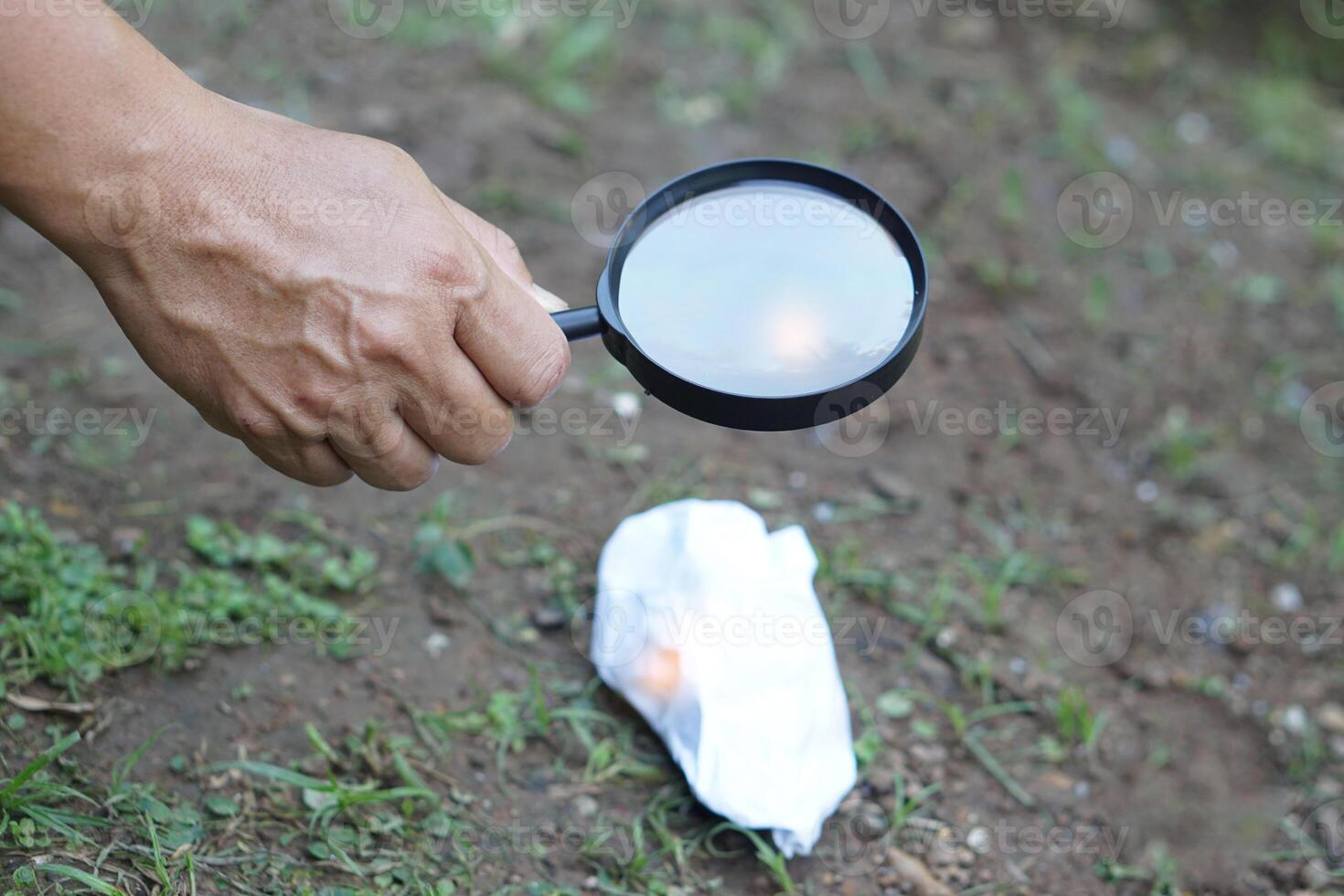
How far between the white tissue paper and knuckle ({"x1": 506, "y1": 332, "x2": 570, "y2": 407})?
0.61 meters

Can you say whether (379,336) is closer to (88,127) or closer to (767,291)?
(88,127)

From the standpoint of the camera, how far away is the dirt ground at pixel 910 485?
2.37 m

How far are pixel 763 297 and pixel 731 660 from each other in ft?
2.47

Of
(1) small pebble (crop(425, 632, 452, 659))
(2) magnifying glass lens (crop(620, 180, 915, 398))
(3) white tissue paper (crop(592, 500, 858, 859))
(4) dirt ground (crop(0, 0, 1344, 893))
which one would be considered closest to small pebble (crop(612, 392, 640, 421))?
(4) dirt ground (crop(0, 0, 1344, 893))

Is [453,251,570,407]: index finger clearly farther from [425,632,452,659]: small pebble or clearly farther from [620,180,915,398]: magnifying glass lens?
[425,632,452,659]: small pebble

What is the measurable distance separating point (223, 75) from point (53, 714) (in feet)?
8.45

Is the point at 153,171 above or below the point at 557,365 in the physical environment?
above

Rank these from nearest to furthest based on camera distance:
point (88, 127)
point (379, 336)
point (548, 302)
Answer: point (88, 127), point (379, 336), point (548, 302)

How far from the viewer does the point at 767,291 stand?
2.14 meters

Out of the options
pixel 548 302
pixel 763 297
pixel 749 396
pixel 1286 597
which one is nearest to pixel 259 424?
pixel 548 302

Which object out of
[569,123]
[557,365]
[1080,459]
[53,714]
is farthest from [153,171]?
[1080,459]

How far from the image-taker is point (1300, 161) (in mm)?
4500

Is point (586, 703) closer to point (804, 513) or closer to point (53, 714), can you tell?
point (804, 513)

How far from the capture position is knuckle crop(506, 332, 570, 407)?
6.41 ft
